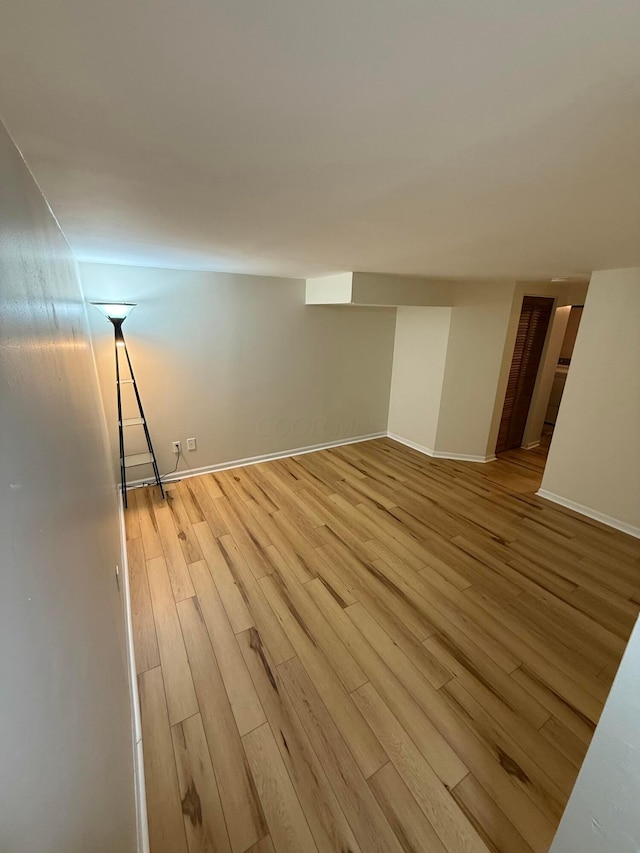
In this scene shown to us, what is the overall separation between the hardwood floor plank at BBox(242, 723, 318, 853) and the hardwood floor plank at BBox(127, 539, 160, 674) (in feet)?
2.13

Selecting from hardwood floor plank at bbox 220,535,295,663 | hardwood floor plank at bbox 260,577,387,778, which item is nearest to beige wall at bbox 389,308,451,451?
hardwood floor plank at bbox 220,535,295,663

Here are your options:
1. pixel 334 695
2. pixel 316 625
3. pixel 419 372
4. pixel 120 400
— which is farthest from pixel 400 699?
pixel 419 372

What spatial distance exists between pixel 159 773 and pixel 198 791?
173 millimetres

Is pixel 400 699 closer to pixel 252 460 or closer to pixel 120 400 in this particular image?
pixel 252 460

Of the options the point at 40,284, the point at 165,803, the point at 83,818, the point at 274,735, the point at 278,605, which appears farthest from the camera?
the point at 278,605

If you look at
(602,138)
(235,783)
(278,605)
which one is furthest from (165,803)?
(602,138)

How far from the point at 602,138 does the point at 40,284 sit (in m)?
1.38

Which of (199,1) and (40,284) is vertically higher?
(199,1)

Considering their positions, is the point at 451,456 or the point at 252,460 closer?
the point at 252,460

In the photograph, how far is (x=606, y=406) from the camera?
2.82 m

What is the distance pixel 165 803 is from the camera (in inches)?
46.8

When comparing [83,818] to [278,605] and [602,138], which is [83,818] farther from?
[602,138]

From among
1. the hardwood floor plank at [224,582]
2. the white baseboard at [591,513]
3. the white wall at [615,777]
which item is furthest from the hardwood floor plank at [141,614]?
the white baseboard at [591,513]

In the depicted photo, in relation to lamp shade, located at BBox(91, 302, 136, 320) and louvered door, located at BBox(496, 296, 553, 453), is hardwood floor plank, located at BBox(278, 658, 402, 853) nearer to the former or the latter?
lamp shade, located at BBox(91, 302, 136, 320)
